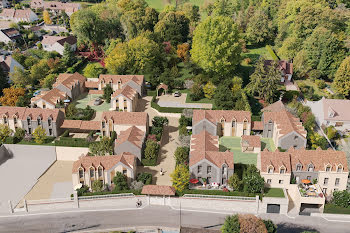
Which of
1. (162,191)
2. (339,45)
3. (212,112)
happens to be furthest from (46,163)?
(339,45)

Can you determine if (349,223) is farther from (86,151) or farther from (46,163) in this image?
(46,163)

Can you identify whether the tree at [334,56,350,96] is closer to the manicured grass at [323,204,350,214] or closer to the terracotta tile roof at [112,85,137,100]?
the manicured grass at [323,204,350,214]

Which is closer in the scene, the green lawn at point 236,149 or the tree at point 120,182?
the tree at point 120,182

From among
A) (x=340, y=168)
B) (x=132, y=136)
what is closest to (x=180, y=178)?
(x=132, y=136)

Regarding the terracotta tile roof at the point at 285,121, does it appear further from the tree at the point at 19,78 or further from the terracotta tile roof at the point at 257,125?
the tree at the point at 19,78

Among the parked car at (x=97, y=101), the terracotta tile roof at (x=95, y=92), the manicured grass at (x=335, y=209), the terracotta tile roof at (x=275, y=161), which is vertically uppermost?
the terracotta tile roof at (x=95, y=92)

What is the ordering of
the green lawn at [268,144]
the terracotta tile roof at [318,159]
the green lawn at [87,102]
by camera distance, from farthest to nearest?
the green lawn at [87,102] < the green lawn at [268,144] < the terracotta tile roof at [318,159]

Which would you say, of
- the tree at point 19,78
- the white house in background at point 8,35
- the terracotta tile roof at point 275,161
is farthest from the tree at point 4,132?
the white house in background at point 8,35
